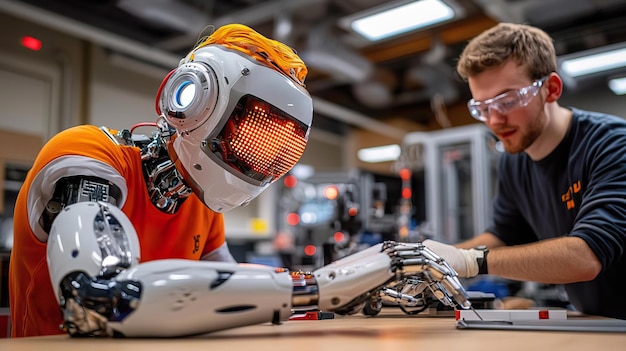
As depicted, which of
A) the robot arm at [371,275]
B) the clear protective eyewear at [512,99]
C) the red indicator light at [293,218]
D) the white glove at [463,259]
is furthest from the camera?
the red indicator light at [293,218]

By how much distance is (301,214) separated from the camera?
7555 millimetres

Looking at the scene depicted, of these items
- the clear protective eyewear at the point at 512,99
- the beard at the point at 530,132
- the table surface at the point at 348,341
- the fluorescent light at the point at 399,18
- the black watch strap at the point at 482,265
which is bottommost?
the table surface at the point at 348,341

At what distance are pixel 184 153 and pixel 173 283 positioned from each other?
43 cm

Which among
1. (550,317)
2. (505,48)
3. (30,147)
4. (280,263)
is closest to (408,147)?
(280,263)

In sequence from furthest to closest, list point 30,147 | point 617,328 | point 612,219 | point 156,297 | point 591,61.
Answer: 1. point 591,61
2. point 30,147
3. point 612,219
4. point 617,328
5. point 156,297

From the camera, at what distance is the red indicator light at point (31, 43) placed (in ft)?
19.2

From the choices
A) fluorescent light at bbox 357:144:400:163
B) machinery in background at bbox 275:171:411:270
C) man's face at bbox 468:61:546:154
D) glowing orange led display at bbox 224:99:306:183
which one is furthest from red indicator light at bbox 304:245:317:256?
glowing orange led display at bbox 224:99:306:183

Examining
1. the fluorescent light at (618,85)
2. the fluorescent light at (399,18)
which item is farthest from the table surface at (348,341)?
the fluorescent light at (618,85)

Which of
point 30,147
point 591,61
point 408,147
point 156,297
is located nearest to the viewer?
point 156,297

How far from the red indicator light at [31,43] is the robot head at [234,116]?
5438 millimetres

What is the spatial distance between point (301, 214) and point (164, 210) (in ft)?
20.4

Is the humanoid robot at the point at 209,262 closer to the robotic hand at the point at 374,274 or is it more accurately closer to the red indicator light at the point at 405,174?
the robotic hand at the point at 374,274

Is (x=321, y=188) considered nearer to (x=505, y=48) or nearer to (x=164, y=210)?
(x=505, y=48)

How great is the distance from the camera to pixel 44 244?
1185 millimetres
